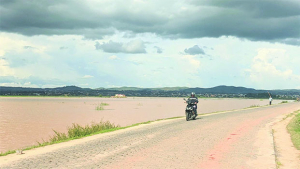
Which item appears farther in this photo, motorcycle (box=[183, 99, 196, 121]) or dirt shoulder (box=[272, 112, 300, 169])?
motorcycle (box=[183, 99, 196, 121])

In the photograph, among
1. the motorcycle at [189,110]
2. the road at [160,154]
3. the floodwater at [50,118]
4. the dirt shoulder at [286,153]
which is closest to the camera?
the road at [160,154]

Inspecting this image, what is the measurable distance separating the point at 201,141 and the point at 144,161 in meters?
4.59

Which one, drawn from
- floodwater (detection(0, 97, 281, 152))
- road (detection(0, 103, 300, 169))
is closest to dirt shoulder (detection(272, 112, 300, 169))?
road (detection(0, 103, 300, 169))

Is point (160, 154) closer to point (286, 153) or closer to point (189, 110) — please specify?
point (286, 153)

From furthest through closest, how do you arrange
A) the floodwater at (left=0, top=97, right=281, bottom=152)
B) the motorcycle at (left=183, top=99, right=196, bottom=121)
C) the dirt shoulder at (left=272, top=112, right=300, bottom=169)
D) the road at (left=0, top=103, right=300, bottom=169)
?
the motorcycle at (left=183, top=99, right=196, bottom=121) → the floodwater at (left=0, top=97, right=281, bottom=152) → the dirt shoulder at (left=272, top=112, right=300, bottom=169) → the road at (left=0, top=103, right=300, bottom=169)

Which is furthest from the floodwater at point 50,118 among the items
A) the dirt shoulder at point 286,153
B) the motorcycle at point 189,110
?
the dirt shoulder at point 286,153

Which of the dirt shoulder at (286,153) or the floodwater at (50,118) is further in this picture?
the floodwater at (50,118)

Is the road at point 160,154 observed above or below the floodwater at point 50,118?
above

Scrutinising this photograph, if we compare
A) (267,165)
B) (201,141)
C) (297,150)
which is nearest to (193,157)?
(267,165)

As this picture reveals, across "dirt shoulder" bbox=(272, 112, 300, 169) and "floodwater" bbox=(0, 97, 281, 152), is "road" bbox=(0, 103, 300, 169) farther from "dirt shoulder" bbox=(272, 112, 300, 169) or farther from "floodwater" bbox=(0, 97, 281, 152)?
"floodwater" bbox=(0, 97, 281, 152)

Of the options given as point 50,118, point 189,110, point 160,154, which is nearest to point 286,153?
point 160,154

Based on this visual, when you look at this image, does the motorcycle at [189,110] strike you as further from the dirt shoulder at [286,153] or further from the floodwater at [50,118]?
the dirt shoulder at [286,153]

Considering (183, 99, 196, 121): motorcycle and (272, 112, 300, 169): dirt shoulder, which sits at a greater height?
(183, 99, 196, 121): motorcycle

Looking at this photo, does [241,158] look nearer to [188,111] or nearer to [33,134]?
[188,111]
